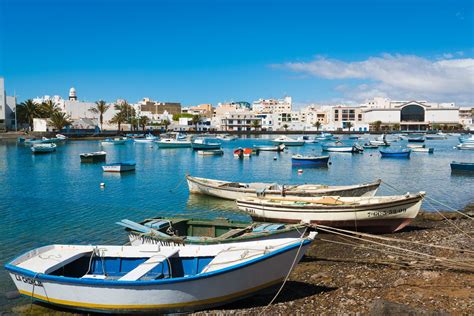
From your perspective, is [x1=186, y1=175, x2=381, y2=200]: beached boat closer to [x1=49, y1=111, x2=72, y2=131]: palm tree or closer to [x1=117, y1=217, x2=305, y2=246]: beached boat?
[x1=117, y1=217, x2=305, y2=246]: beached boat

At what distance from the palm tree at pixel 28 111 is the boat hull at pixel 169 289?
422 feet

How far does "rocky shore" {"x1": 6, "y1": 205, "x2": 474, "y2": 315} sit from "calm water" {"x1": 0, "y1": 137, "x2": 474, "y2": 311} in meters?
7.73

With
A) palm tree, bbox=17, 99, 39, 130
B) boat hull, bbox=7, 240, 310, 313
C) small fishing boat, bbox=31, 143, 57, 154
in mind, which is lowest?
boat hull, bbox=7, 240, 310, 313

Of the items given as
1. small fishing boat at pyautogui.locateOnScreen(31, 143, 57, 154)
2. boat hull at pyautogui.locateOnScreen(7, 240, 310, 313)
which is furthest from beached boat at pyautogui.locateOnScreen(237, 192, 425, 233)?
small fishing boat at pyautogui.locateOnScreen(31, 143, 57, 154)

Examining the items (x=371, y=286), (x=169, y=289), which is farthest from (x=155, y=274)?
(x=371, y=286)

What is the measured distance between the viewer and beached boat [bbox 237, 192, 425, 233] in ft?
61.3

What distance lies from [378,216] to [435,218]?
556cm

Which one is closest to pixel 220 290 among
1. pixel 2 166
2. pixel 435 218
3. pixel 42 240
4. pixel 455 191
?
pixel 42 240

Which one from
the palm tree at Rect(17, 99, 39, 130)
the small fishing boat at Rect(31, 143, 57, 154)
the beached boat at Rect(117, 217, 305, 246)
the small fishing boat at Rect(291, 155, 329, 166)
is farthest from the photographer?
the palm tree at Rect(17, 99, 39, 130)

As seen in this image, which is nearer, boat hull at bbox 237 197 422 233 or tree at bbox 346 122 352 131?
boat hull at bbox 237 197 422 233

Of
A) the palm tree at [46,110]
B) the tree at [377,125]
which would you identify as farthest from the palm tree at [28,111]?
the tree at [377,125]

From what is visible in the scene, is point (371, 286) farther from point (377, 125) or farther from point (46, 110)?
point (377, 125)

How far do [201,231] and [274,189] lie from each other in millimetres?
9333

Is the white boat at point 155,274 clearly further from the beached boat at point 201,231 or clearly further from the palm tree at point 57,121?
the palm tree at point 57,121
